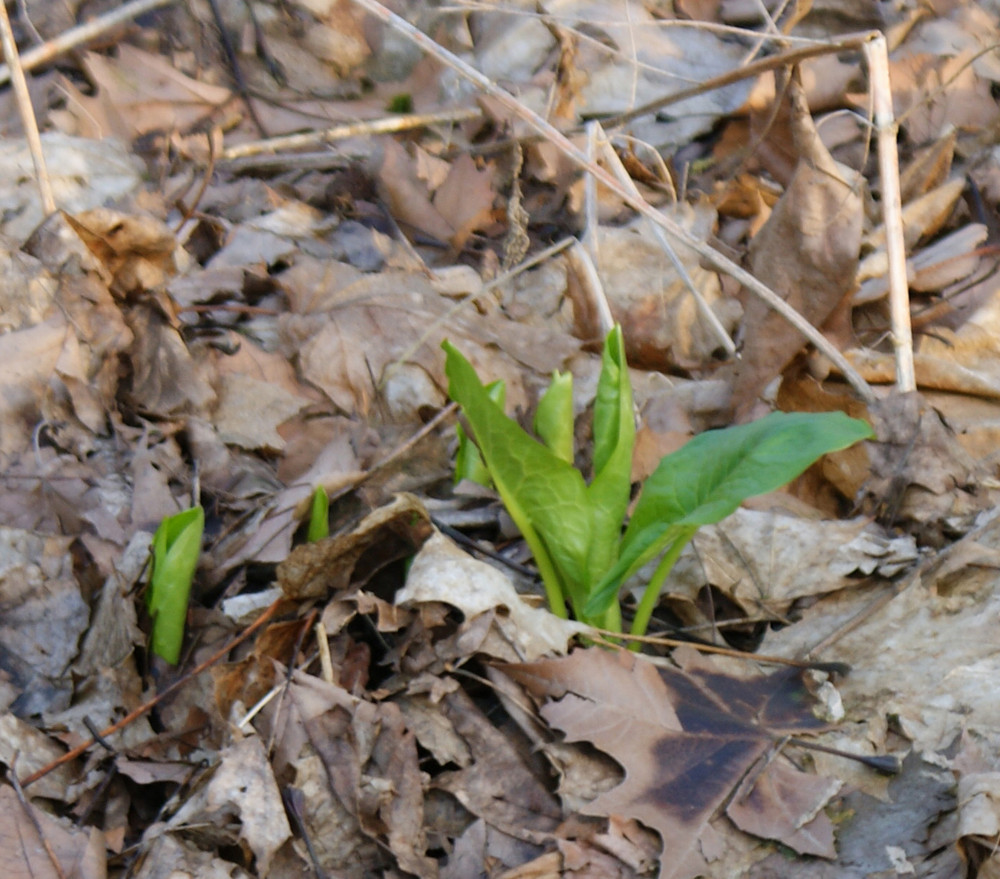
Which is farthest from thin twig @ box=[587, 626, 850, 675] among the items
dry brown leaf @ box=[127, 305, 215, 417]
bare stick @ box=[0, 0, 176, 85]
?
bare stick @ box=[0, 0, 176, 85]

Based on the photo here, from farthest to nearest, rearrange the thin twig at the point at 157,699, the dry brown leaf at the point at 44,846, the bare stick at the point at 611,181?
the bare stick at the point at 611,181 → the thin twig at the point at 157,699 → the dry brown leaf at the point at 44,846

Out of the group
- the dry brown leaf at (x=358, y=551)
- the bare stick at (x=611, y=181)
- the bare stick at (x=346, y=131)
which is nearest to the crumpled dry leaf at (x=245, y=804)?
the dry brown leaf at (x=358, y=551)

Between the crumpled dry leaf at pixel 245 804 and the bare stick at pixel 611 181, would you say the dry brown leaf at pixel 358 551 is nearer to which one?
the crumpled dry leaf at pixel 245 804

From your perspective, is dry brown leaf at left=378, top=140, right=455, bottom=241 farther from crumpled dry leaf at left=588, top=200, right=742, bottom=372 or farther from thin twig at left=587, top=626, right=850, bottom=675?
thin twig at left=587, top=626, right=850, bottom=675

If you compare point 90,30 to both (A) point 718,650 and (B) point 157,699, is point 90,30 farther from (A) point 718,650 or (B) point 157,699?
(A) point 718,650

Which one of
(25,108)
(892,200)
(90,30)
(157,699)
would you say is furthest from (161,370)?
(892,200)
